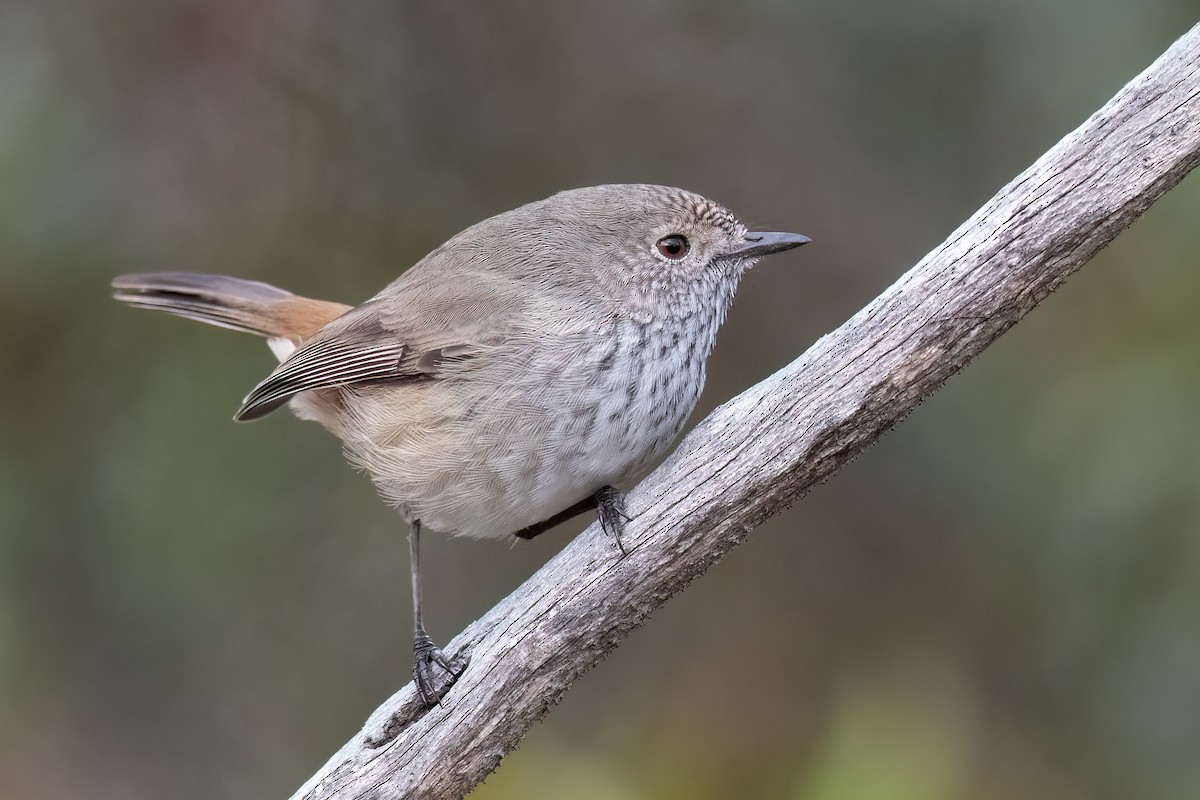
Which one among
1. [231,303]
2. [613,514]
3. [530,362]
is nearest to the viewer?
[613,514]

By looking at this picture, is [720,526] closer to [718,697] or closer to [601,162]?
[718,697]

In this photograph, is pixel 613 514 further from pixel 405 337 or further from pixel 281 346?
pixel 281 346

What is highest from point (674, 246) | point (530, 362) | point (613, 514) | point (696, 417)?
point (696, 417)

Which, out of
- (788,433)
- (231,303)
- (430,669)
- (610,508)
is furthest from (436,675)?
(231,303)

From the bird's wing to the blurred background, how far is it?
96 centimetres

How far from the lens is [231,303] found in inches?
165

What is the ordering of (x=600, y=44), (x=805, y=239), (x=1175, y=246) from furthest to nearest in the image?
(x=600, y=44)
(x=1175, y=246)
(x=805, y=239)

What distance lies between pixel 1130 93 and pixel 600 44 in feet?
8.56

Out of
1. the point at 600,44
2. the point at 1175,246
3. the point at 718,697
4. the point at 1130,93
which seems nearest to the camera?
the point at 1130,93

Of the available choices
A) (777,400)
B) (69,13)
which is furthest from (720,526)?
(69,13)

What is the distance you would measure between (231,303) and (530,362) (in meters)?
1.50

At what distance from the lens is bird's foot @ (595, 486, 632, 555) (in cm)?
287

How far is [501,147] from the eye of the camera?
4.90m

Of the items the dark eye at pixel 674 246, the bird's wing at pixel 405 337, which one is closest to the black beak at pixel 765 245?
the dark eye at pixel 674 246
